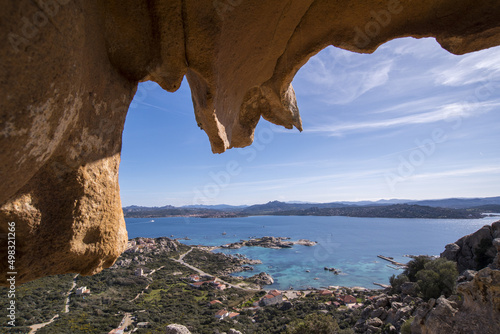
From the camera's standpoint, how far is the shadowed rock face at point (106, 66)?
1.51 m

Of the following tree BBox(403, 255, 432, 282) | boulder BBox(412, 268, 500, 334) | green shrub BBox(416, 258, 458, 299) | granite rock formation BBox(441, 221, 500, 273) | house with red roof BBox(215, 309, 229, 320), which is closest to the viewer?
boulder BBox(412, 268, 500, 334)

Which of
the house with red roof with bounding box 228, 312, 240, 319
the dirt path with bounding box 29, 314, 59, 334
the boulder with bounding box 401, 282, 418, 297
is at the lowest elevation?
the house with red roof with bounding box 228, 312, 240, 319

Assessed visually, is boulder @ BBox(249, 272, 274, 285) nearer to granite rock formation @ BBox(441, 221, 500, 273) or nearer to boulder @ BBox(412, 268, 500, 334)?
granite rock formation @ BBox(441, 221, 500, 273)

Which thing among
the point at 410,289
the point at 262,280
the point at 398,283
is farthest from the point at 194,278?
the point at 410,289

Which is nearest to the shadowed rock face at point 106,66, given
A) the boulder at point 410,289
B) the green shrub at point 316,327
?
the green shrub at point 316,327

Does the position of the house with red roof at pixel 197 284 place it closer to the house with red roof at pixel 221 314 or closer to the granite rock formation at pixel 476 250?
the house with red roof at pixel 221 314

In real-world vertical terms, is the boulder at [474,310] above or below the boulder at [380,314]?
above

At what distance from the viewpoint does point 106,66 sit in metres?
2.56

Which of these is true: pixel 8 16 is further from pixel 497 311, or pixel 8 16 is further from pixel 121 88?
pixel 497 311

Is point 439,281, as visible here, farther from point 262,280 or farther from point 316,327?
point 262,280

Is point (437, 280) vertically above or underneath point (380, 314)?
above

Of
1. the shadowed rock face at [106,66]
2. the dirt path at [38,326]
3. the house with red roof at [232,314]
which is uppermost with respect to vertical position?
the shadowed rock face at [106,66]

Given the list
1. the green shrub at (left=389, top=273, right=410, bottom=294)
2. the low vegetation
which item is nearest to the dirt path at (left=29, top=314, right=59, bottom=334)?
the low vegetation

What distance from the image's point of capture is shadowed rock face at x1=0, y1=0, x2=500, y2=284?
1512mm
